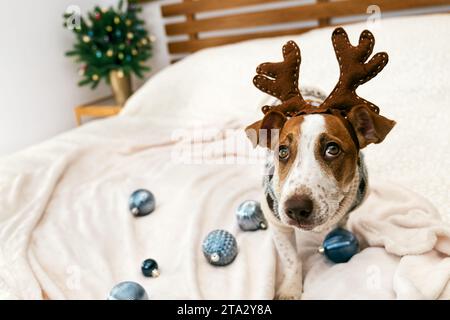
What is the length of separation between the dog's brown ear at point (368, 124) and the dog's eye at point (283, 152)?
9 centimetres

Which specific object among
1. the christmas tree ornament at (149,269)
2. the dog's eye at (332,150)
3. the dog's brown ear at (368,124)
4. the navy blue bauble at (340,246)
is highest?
the dog's brown ear at (368,124)

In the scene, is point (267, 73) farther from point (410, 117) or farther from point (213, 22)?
point (213, 22)

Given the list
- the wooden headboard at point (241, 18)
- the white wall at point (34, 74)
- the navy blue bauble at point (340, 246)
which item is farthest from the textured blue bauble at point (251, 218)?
the wooden headboard at point (241, 18)

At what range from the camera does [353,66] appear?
404 millimetres

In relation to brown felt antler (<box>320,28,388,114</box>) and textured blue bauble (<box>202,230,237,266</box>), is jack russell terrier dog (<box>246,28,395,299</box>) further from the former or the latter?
textured blue bauble (<box>202,230,237,266</box>)

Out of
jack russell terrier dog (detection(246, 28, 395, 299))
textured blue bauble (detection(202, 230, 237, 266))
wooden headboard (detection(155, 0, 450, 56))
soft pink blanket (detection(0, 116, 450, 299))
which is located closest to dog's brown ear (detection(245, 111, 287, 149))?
jack russell terrier dog (detection(246, 28, 395, 299))

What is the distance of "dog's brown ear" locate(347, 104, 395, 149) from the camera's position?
434 millimetres

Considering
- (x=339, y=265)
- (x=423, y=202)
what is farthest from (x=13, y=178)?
(x=423, y=202)

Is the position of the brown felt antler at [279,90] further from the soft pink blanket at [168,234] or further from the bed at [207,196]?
the soft pink blanket at [168,234]

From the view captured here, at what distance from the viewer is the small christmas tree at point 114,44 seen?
1.91 m

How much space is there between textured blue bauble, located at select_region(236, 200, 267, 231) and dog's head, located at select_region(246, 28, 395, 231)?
368 mm

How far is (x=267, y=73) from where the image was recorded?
1.43 ft

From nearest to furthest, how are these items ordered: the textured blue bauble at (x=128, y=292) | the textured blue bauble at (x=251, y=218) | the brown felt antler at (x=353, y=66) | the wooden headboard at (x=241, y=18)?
the brown felt antler at (x=353, y=66) → the textured blue bauble at (x=128, y=292) → the textured blue bauble at (x=251, y=218) → the wooden headboard at (x=241, y=18)

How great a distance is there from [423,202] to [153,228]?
0.61m
